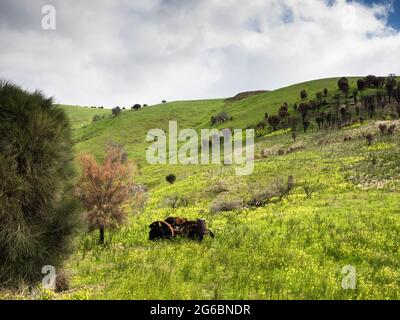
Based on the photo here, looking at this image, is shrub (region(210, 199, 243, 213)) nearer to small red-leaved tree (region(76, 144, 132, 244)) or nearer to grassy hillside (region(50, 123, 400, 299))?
grassy hillside (region(50, 123, 400, 299))

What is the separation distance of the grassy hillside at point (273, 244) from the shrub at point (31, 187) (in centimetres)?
154

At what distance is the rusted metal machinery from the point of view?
60.2 ft

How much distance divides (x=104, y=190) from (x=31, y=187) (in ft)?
28.0

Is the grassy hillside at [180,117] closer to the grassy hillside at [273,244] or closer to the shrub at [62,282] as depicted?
the grassy hillside at [273,244]

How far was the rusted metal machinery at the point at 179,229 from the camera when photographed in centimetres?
1834

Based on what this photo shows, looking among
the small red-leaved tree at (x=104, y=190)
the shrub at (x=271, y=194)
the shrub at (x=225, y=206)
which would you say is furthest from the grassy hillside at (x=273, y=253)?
the small red-leaved tree at (x=104, y=190)

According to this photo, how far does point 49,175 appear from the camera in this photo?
1130cm

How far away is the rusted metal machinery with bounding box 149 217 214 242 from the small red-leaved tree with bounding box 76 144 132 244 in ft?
6.84

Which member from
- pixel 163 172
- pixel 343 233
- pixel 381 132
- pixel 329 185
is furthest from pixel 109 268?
pixel 163 172

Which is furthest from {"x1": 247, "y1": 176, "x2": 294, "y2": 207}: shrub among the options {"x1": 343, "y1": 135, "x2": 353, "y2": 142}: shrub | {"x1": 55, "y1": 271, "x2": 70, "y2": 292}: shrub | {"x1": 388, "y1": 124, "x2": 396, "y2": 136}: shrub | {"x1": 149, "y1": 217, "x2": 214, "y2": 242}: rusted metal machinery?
{"x1": 343, "y1": 135, "x2": 353, "y2": 142}: shrub

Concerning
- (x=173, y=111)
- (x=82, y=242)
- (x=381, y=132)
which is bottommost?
(x=82, y=242)

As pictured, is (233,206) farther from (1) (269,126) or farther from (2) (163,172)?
→ (1) (269,126)

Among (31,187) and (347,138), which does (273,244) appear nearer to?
(31,187)
